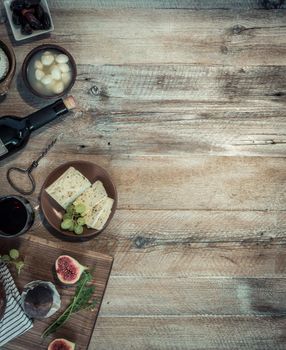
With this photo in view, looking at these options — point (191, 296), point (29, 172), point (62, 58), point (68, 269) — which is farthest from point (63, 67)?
point (191, 296)

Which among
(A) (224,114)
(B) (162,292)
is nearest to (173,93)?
(A) (224,114)

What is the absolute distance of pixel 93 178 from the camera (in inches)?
83.0

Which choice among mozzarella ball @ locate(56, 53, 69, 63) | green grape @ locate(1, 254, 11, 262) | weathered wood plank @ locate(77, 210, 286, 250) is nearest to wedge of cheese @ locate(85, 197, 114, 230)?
weathered wood plank @ locate(77, 210, 286, 250)

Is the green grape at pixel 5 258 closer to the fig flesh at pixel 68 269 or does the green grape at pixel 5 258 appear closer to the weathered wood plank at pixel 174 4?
the fig flesh at pixel 68 269

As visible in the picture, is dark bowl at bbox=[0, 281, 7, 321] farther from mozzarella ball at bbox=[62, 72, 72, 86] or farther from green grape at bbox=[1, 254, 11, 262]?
mozzarella ball at bbox=[62, 72, 72, 86]

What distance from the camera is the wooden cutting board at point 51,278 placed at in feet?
6.94

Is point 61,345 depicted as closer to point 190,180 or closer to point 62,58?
point 190,180

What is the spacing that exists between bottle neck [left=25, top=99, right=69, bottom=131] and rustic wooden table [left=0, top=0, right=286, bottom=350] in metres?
0.15

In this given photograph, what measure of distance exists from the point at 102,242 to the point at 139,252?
0.53 feet

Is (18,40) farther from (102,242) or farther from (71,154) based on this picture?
(102,242)

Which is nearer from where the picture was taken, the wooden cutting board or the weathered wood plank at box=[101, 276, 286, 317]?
the wooden cutting board

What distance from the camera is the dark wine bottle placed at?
196 cm

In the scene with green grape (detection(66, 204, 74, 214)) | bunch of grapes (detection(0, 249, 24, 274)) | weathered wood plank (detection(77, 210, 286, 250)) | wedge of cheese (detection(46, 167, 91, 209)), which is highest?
wedge of cheese (detection(46, 167, 91, 209))

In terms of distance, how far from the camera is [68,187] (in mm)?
2064
